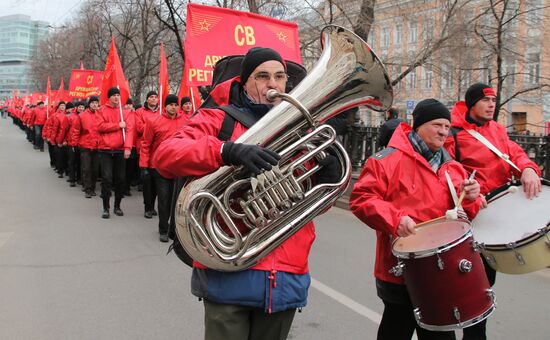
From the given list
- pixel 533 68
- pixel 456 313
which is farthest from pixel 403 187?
pixel 533 68

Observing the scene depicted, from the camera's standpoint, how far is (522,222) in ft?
10.9

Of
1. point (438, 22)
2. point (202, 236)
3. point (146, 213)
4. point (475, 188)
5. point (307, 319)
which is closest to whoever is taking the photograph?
point (202, 236)

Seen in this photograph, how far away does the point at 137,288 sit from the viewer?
4.95m

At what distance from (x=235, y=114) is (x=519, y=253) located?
6.56 ft

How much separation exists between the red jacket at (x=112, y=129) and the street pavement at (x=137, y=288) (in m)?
1.38

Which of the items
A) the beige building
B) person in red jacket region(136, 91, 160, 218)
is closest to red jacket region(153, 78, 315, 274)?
person in red jacket region(136, 91, 160, 218)

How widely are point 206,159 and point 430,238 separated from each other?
1.29m

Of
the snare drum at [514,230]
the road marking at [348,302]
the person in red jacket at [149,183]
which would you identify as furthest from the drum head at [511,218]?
the person in red jacket at [149,183]

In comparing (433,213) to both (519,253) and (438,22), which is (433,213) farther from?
(438,22)

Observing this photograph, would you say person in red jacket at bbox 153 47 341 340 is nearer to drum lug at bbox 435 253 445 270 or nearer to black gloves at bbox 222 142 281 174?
black gloves at bbox 222 142 281 174

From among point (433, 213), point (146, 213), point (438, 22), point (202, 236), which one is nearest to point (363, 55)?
point (433, 213)

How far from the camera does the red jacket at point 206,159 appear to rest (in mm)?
2068

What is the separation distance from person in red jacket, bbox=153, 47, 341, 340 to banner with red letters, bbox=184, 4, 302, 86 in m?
5.66

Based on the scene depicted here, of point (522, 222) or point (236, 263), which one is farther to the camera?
point (522, 222)
